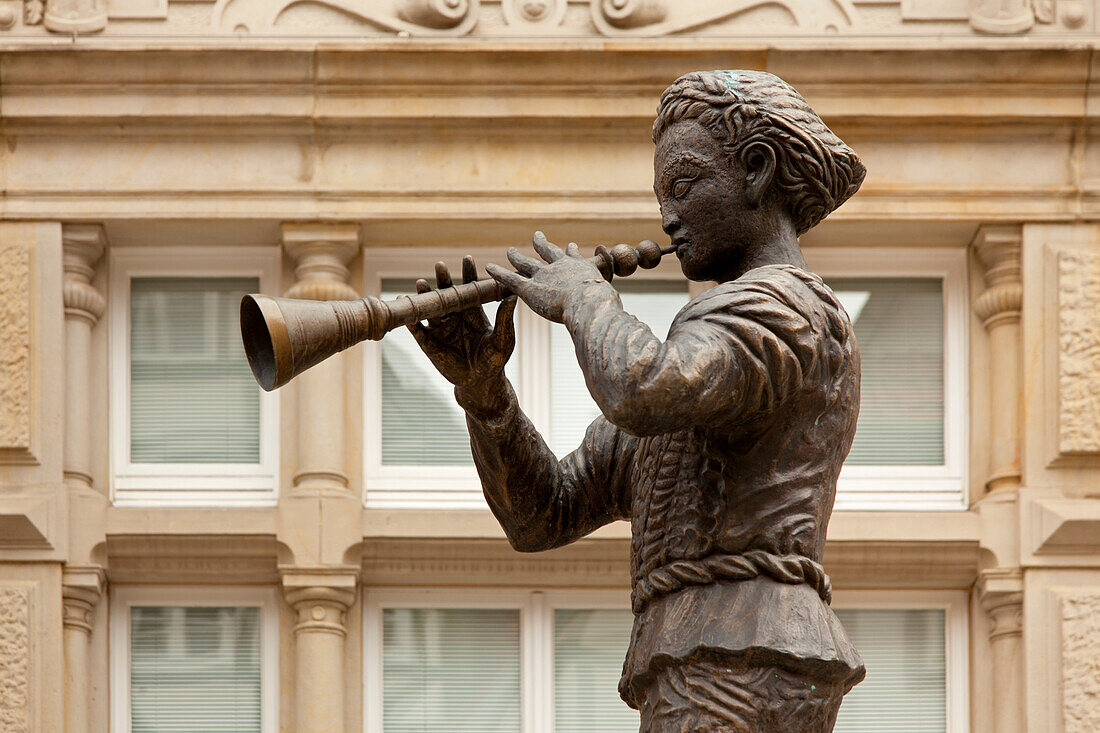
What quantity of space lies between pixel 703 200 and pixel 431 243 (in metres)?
7.09

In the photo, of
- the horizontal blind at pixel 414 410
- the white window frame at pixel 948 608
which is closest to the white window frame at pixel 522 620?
the horizontal blind at pixel 414 410

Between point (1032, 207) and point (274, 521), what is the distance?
378 cm

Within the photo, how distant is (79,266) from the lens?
11047mm

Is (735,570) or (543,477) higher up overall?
(543,477)

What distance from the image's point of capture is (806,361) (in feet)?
13.2

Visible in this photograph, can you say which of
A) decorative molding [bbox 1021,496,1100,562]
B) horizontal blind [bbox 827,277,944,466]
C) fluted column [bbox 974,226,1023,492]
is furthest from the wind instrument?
horizontal blind [bbox 827,277,944,466]

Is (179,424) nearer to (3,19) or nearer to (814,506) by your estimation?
(3,19)

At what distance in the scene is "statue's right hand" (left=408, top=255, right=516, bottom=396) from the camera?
4301 mm

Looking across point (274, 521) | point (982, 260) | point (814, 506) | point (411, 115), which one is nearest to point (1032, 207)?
point (982, 260)

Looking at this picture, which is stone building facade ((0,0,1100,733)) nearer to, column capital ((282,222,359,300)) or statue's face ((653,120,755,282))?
column capital ((282,222,359,300))

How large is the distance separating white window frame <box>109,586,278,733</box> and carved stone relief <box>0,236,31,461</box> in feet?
3.13

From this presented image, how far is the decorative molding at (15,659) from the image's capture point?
10508 mm

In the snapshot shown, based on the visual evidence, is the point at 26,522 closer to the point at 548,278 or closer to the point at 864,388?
the point at 864,388

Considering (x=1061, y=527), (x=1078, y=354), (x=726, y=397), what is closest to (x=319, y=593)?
(x=1061, y=527)
